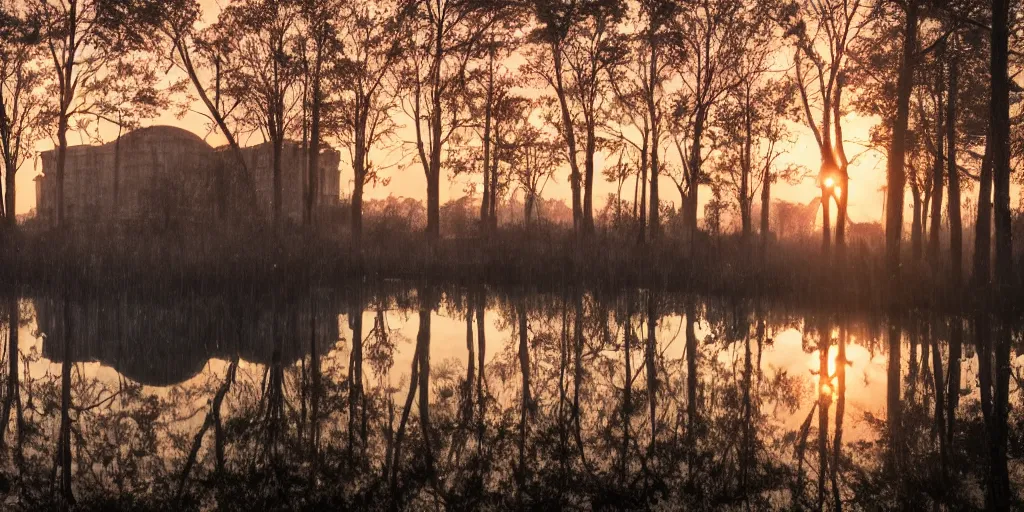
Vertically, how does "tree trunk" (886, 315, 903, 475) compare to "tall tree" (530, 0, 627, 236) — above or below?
below

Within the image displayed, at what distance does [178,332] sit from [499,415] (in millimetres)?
5000

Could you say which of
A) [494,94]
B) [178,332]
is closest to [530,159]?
[494,94]

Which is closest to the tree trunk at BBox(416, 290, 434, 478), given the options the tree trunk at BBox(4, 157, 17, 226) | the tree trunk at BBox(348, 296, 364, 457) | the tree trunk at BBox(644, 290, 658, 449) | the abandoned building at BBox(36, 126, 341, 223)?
the tree trunk at BBox(348, 296, 364, 457)

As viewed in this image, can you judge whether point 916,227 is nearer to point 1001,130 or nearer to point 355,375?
point 1001,130

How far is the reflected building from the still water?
53mm

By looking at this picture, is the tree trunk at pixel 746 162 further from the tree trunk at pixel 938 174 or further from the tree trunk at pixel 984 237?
the tree trunk at pixel 984 237

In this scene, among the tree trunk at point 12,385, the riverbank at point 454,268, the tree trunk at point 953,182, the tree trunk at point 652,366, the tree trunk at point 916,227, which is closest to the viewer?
the tree trunk at point 12,385

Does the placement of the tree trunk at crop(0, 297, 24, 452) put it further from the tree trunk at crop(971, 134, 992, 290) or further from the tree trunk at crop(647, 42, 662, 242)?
the tree trunk at crop(647, 42, 662, 242)

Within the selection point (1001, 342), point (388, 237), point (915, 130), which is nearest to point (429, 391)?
point (1001, 342)

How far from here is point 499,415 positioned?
5.40 meters

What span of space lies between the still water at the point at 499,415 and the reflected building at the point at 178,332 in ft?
0.18

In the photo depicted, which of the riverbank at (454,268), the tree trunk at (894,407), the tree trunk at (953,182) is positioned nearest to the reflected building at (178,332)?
the riverbank at (454,268)

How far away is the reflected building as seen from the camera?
7051 millimetres

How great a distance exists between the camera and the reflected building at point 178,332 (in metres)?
7.05
